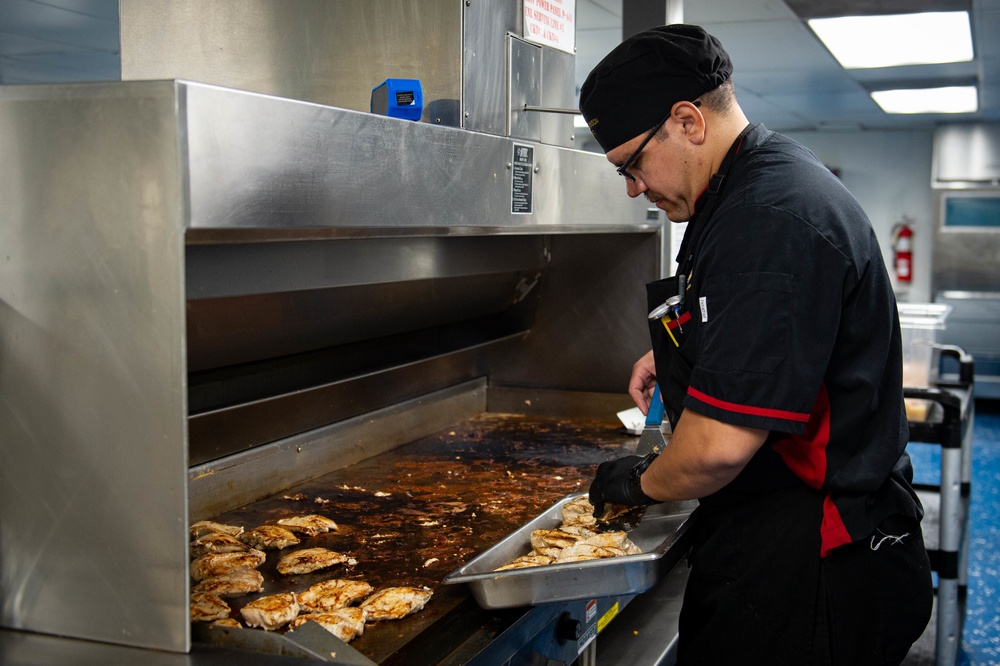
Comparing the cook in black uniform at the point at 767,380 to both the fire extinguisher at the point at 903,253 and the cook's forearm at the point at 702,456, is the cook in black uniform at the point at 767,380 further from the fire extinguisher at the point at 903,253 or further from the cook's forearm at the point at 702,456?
the fire extinguisher at the point at 903,253

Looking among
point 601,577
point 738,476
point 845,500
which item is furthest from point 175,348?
point 845,500

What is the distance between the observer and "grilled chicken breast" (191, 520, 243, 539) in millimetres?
1916

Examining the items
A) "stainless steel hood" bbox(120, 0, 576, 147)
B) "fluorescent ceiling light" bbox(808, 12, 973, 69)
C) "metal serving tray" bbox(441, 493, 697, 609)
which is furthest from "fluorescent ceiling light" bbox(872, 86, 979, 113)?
"metal serving tray" bbox(441, 493, 697, 609)

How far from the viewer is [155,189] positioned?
1142 mm

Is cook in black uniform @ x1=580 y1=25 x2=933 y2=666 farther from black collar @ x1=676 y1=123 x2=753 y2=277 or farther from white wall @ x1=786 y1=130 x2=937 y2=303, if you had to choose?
white wall @ x1=786 y1=130 x2=937 y2=303

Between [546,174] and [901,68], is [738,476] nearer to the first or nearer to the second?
[546,174]

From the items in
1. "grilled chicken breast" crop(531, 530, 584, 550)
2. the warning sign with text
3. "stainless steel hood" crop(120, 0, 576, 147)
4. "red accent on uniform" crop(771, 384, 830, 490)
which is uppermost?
the warning sign with text

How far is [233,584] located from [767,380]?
0.99m

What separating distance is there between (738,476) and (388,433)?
128 cm

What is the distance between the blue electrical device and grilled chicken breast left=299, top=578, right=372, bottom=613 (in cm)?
86

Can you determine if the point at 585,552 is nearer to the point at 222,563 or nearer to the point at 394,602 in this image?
the point at 394,602

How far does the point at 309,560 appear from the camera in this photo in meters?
1.79

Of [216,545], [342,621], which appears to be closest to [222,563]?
[216,545]

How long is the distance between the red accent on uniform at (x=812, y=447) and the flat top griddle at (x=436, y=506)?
59 cm
